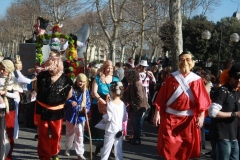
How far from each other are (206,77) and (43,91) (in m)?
4.08

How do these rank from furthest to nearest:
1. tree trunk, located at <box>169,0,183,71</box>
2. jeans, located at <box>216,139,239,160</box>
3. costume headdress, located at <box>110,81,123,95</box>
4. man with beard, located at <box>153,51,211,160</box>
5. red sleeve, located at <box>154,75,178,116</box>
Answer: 1. tree trunk, located at <box>169,0,183,71</box>
2. costume headdress, located at <box>110,81,123,95</box>
3. red sleeve, located at <box>154,75,178,116</box>
4. man with beard, located at <box>153,51,211,160</box>
5. jeans, located at <box>216,139,239,160</box>

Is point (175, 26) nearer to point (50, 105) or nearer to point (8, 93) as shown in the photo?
point (50, 105)

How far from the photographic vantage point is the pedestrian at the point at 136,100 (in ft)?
31.8

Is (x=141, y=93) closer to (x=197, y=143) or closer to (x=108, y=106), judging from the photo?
(x=108, y=106)

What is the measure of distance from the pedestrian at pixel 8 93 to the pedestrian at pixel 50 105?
397 mm

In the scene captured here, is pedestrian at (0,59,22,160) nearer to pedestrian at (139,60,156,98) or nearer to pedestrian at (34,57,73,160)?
pedestrian at (34,57,73,160)

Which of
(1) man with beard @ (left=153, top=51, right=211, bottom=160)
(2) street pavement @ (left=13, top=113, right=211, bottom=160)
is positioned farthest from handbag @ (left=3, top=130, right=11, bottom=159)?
(1) man with beard @ (left=153, top=51, right=211, bottom=160)

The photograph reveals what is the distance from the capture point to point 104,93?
8.09m

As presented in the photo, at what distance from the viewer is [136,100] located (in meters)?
9.76

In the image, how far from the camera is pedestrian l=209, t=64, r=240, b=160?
537cm

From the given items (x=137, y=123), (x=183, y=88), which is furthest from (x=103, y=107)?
(x=183, y=88)

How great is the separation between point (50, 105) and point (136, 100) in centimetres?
339

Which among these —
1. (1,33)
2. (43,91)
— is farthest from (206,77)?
(1,33)

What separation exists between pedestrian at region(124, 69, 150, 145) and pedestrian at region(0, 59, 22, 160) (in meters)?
3.35
